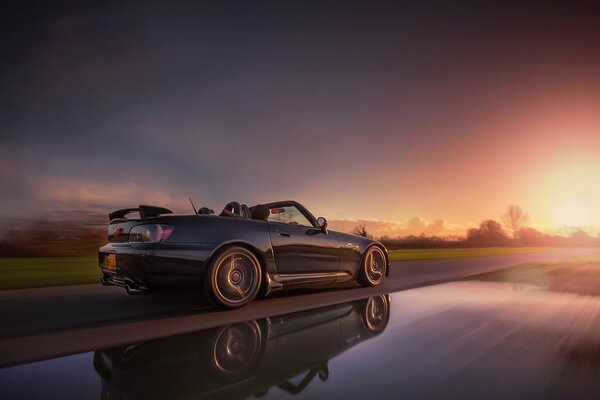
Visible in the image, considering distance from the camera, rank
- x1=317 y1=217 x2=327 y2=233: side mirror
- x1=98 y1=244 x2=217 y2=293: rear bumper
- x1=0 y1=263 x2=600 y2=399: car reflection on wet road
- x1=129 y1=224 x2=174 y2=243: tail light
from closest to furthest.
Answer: x1=0 y1=263 x2=600 y2=399: car reflection on wet road, x1=98 y1=244 x2=217 y2=293: rear bumper, x1=129 y1=224 x2=174 y2=243: tail light, x1=317 y1=217 x2=327 y2=233: side mirror

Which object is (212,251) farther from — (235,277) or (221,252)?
(235,277)

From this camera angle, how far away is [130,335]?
3777 mm

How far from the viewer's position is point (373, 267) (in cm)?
769

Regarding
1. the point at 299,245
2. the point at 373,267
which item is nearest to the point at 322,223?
the point at 299,245

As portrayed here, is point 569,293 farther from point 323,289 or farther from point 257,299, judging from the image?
point 257,299

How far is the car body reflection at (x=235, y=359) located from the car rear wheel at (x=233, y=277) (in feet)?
2.95

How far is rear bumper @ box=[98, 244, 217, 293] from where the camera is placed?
4.78 m

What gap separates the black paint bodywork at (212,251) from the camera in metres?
4.83

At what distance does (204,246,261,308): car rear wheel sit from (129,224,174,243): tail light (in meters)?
0.64

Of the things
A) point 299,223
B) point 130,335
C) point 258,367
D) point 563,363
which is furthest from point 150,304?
point 563,363

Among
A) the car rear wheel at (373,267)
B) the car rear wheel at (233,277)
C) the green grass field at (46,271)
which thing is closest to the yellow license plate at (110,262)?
the car rear wheel at (233,277)

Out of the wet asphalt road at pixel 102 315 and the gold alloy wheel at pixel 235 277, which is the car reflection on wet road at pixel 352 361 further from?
the gold alloy wheel at pixel 235 277

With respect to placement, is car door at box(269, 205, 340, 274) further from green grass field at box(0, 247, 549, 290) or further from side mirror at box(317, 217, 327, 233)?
green grass field at box(0, 247, 549, 290)

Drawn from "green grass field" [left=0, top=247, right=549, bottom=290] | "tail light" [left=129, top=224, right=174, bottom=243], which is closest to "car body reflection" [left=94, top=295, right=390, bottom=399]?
"tail light" [left=129, top=224, right=174, bottom=243]
